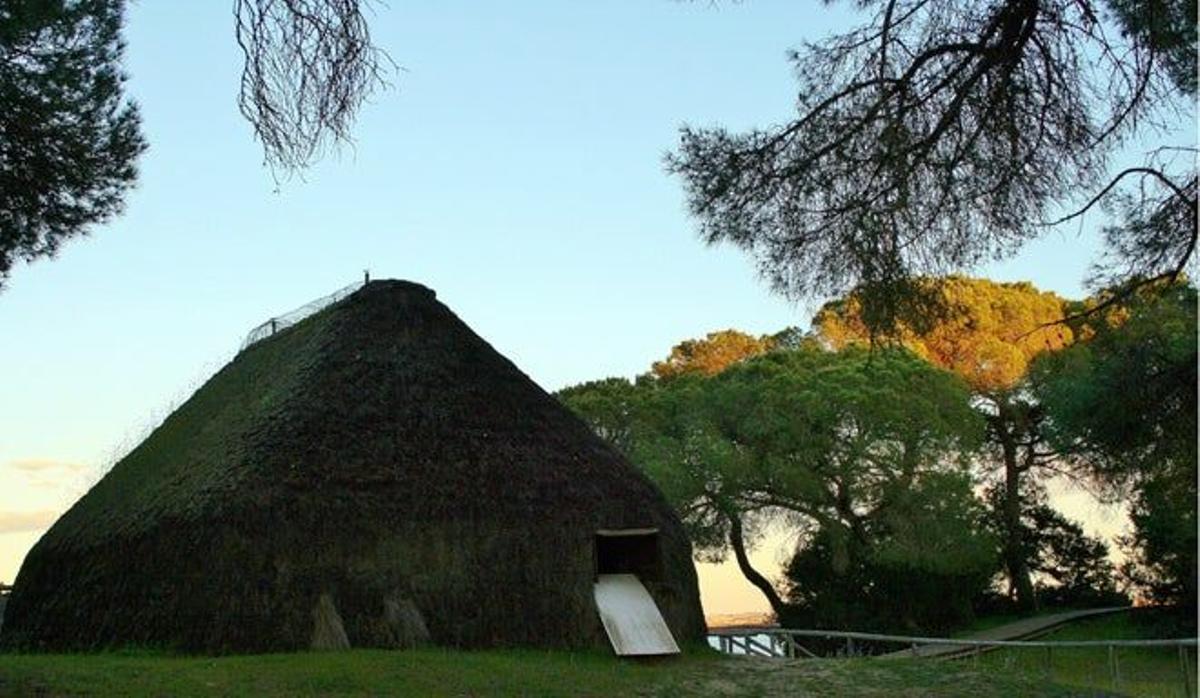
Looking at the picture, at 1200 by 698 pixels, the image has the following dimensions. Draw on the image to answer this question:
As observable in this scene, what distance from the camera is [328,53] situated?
18.9 feet

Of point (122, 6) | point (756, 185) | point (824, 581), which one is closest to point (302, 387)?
point (122, 6)

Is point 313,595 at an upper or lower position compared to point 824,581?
lower

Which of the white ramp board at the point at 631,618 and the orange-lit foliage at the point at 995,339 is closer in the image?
the white ramp board at the point at 631,618

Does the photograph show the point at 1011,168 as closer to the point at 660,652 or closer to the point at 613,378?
the point at 660,652

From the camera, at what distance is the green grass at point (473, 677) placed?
12266 mm

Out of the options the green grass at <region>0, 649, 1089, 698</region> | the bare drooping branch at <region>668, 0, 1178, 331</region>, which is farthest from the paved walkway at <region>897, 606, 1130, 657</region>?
the bare drooping branch at <region>668, 0, 1178, 331</region>

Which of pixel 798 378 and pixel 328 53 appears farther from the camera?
pixel 798 378

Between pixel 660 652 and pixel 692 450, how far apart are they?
42.6 ft

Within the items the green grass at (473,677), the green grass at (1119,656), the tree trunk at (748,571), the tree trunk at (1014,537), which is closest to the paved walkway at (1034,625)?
the green grass at (1119,656)

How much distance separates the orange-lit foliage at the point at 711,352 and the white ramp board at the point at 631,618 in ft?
65.9

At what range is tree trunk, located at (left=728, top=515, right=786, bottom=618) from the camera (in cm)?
3000

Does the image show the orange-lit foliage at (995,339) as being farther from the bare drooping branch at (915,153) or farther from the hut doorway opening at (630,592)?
the bare drooping branch at (915,153)

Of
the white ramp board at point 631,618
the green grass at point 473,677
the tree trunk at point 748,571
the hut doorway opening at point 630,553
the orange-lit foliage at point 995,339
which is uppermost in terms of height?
the orange-lit foliage at point 995,339

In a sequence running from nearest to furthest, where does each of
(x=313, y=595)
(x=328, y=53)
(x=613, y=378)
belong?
(x=328, y=53), (x=313, y=595), (x=613, y=378)
